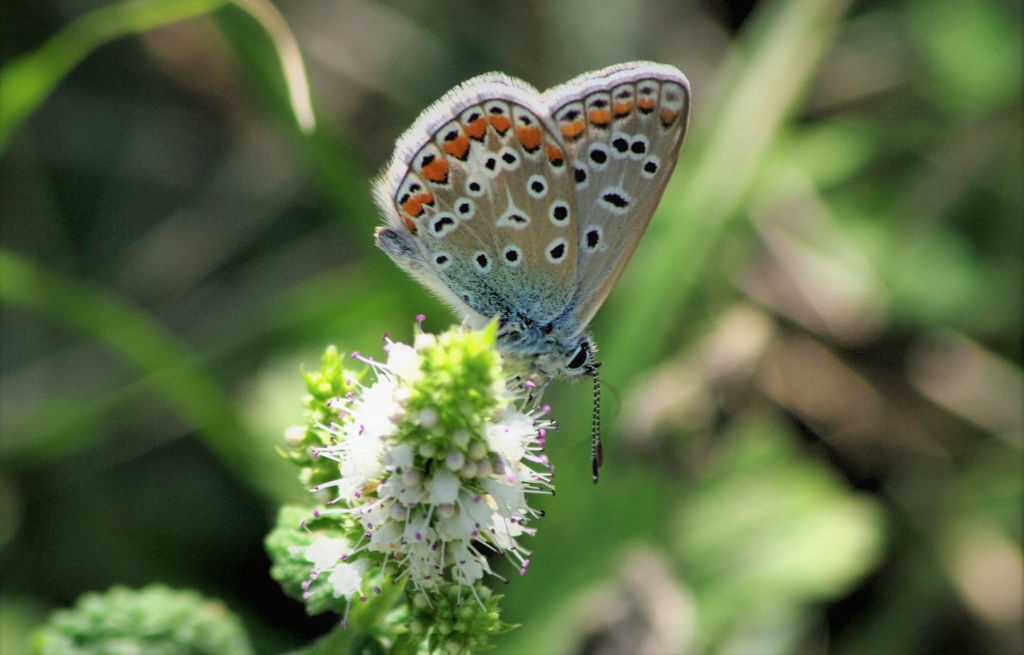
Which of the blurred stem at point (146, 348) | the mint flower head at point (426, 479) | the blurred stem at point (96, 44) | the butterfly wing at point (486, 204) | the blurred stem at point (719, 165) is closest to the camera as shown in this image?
the mint flower head at point (426, 479)

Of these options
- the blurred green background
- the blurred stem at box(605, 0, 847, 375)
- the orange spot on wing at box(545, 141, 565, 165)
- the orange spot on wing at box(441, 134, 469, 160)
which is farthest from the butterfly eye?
the blurred stem at box(605, 0, 847, 375)

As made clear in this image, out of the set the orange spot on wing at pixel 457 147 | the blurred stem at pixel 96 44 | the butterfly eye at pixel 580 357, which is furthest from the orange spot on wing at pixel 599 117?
the blurred stem at pixel 96 44

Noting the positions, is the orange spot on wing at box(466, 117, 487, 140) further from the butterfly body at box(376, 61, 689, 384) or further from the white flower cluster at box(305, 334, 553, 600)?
the white flower cluster at box(305, 334, 553, 600)

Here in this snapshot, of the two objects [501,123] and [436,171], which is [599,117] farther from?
[436,171]

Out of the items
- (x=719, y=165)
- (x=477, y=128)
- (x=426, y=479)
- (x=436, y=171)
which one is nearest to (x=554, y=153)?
(x=477, y=128)

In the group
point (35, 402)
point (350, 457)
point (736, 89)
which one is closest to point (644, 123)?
point (350, 457)

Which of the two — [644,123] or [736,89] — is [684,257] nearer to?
[736,89]

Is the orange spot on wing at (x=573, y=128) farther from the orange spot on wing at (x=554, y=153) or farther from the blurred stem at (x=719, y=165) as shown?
the blurred stem at (x=719, y=165)
